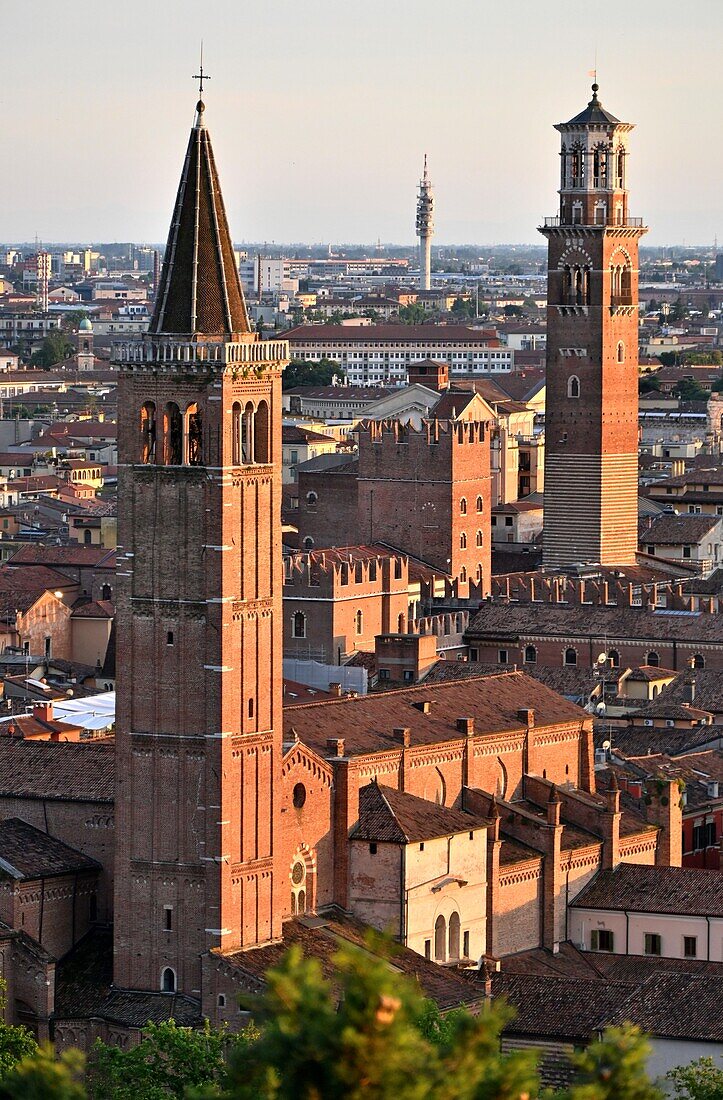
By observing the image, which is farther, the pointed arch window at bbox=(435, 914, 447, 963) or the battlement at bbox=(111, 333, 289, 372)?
the pointed arch window at bbox=(435, 914, 447, 963)

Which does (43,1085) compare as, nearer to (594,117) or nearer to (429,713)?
(429,713)

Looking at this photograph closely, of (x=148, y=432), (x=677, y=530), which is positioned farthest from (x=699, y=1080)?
(x=677, y=530)

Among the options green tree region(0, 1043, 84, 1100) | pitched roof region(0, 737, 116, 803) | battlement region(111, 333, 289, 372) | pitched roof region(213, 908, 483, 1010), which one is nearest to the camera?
green tree region(0, 1043, 84, 1100)

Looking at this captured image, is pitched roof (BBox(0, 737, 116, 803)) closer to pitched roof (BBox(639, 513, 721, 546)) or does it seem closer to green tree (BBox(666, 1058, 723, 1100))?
green tree (BBox(666, 1058, 723, 1100))

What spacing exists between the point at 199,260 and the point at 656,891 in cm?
973

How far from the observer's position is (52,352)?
165000 millimetres

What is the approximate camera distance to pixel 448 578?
63.4 meters

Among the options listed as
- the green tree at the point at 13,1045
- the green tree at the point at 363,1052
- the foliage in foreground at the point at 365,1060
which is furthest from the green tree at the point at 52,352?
the green tree at the point at 363,1052

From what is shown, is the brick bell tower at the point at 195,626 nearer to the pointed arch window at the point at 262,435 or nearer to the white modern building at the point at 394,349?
the pointed arch window at the point at 262,435

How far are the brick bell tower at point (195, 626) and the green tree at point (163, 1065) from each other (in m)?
4.33

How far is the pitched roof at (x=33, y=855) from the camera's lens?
111 ft

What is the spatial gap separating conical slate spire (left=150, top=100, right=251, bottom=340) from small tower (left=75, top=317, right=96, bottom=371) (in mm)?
118570

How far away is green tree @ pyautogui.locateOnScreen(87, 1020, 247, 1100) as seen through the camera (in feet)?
87.9

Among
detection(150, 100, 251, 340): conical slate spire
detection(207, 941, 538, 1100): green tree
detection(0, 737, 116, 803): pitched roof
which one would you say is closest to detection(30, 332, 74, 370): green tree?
detection(0, 737, 116, 803): pitched roof
